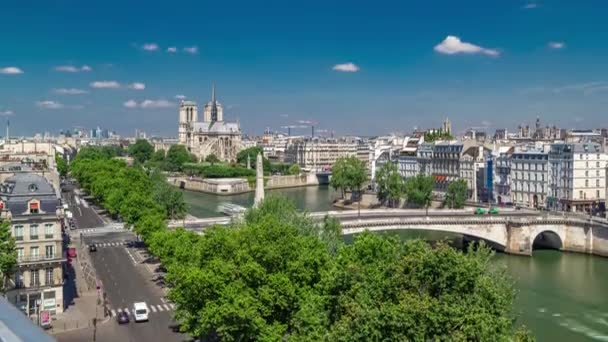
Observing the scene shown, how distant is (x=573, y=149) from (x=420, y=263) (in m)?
63.2

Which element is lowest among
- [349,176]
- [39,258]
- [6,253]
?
[39,258]

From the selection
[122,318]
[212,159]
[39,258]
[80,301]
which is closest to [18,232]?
[39,258]

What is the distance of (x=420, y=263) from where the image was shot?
65.9ft

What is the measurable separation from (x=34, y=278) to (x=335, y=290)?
829 inches

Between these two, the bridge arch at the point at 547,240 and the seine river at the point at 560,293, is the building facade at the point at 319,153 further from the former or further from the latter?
the bridge arch at the point at 547,240

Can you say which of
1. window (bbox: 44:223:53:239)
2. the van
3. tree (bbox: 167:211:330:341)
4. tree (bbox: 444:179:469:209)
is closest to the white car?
the van

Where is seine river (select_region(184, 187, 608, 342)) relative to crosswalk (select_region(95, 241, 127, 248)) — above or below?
below

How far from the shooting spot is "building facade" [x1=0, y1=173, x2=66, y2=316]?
1388 inches

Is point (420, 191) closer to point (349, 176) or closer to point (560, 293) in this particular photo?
point (349, 176)

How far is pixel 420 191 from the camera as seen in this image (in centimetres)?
8531

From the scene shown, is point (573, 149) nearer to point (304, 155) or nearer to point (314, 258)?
point (314, 258)

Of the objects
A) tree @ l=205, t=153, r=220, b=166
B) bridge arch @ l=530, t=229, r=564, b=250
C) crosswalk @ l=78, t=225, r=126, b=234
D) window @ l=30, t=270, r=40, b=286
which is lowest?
bridge arch @ l=530, t=229, r=564, b=250

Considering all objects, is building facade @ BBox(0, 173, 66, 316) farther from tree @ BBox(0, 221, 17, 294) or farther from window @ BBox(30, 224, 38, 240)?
tree @ BBox(0, 221, 17, 294)

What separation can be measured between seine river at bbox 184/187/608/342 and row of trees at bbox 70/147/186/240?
1051 inches
